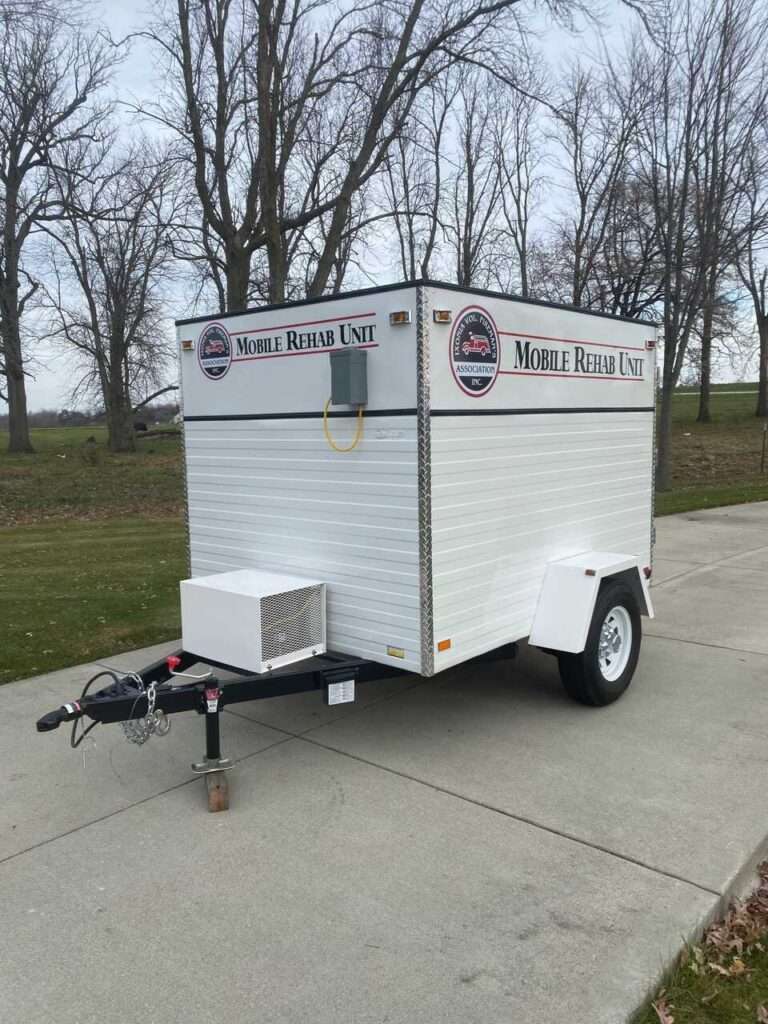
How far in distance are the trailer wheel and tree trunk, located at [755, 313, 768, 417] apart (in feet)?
118

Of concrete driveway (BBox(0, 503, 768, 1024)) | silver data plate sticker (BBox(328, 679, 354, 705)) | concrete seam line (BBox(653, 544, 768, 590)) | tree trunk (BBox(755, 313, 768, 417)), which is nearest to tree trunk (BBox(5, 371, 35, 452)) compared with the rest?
concrete seam line (BBox(653, 544, 768, 590))

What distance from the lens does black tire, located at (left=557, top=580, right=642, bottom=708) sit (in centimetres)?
493

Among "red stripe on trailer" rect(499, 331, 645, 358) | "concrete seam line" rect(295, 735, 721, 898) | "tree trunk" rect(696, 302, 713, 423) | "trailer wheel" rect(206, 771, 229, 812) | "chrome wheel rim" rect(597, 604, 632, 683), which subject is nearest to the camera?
"concrete seam line" rect(295, 735, 721, 898)

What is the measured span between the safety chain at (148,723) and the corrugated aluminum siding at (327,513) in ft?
3.48

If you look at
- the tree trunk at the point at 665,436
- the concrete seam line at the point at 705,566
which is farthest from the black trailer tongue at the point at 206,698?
the tree trunk at the point at 665,436

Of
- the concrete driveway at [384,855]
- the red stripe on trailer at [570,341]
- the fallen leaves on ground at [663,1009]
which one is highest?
the red stripe on trailer at [570,341]

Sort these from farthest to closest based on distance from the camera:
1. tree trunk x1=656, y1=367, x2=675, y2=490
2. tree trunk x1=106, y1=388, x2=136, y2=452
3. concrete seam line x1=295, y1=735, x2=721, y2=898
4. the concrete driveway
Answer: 1. tree trunk x1=106, y1=388, x2=136, y2=452
2. tree trunk x1=656, y1=367, x2=675, y2=490
3. concrete seam line x1=295, y1=735, x2=721, y2=898
4. the concrete driveway

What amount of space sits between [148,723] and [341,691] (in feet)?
3.18

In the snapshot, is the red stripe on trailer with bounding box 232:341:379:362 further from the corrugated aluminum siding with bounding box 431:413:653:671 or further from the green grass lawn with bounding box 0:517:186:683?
the green grass lawn with bounding box 0:517:186:683

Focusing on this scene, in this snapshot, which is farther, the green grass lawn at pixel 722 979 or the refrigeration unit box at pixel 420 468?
the refrigeration unit box at pixel 420 468

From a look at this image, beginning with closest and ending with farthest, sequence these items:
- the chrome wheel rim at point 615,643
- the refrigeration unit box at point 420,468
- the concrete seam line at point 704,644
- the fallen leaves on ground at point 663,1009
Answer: the fallen leaves on ground at point 663,1009 < the refrigeration unit box at point 420,468 < the chrome wheel rim at point 615,643 < the concrete seam line at point 704,644

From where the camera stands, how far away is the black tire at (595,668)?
16.2 feet

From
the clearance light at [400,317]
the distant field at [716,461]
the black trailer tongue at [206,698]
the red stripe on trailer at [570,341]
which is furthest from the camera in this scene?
the distant field at [716,461]

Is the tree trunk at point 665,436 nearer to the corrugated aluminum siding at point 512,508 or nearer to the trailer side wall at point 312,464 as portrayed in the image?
the corrugated aluminum siding at point 512,508
